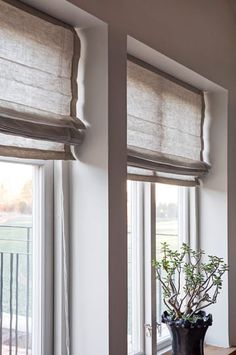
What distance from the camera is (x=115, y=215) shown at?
1756mm

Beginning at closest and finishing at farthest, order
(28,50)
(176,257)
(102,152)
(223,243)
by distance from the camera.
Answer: (28,50) < (102,152) < (176,257) < (223,243)

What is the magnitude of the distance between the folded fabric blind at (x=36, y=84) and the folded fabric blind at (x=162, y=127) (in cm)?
36

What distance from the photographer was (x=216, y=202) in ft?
8.88

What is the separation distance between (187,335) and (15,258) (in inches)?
34.5

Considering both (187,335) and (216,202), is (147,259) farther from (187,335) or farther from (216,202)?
(216,202)

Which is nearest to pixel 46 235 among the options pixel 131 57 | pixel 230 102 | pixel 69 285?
pixel 69 285

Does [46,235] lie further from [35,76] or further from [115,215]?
[35,76]

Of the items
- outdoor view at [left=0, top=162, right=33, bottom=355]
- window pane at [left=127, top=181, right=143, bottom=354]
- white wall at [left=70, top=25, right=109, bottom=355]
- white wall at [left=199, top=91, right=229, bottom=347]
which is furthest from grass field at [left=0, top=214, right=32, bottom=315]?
white wall at [left=199, top=91, right=229, bottom=347]

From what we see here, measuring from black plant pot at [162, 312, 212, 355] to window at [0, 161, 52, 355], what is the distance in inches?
24.9

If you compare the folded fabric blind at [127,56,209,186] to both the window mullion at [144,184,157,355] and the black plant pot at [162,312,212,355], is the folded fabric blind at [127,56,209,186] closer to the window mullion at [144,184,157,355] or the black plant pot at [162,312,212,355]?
the window mullion at [144,184,157,355]

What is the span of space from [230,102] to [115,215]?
133 cm

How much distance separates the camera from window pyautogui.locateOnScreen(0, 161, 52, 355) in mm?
1625

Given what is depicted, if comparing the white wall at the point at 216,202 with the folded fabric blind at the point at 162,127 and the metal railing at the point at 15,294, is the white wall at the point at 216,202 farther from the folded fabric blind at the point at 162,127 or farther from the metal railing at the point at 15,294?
the metal railing at the point at 15,294

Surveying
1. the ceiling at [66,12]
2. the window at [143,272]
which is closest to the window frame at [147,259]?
the window at [143,272]
